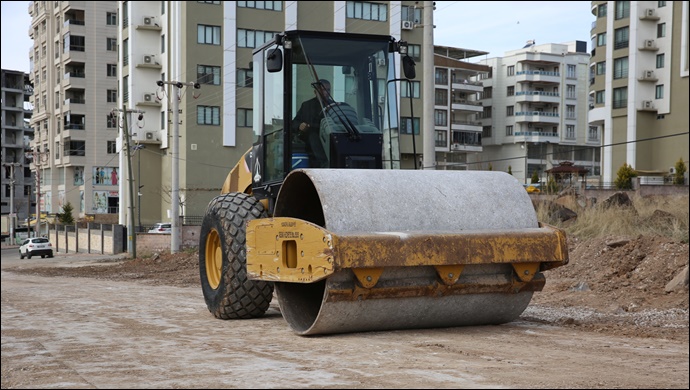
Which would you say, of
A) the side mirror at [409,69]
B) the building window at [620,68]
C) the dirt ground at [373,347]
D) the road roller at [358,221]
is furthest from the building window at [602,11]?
the road roller at [358,221]

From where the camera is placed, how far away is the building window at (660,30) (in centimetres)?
6544

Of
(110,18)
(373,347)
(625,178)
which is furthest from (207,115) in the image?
(373,347)

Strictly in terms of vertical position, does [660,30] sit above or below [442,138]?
above

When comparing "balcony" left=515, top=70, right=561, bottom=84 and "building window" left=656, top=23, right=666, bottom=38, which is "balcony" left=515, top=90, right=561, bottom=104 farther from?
"building window" left=656, top=23, right=666, bottom=38

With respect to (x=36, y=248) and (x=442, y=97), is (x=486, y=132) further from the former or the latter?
(x=36, y=248)

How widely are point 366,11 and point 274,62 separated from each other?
164 ft

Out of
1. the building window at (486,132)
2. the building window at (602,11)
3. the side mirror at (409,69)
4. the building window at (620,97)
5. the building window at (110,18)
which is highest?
the building window at (110,18)

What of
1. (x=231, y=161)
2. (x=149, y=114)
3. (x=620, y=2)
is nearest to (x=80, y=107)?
(x=149, y=114)

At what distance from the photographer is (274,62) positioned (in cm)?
1061

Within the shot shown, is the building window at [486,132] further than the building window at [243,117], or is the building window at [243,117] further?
the building window at [486,132]

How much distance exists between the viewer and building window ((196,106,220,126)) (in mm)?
57469

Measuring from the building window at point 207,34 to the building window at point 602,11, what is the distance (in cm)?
3269

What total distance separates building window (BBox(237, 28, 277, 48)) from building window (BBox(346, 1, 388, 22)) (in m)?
5.54

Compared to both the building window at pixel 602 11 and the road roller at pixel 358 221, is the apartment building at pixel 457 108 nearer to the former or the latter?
the building window at pixel 602 11
